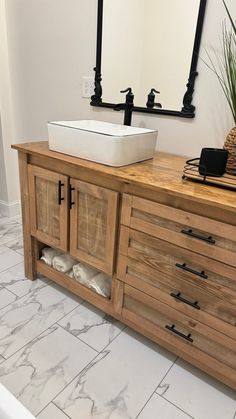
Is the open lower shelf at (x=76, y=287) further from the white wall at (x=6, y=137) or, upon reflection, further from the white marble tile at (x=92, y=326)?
the white wall at (x=6, y=137)

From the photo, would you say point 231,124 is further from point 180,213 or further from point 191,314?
point 191,314

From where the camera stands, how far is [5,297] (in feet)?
4.98

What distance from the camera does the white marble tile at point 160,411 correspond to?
3.31 ft

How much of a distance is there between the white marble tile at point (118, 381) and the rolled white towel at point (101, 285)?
21 centimetres

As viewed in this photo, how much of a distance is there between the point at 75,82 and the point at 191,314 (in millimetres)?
1447

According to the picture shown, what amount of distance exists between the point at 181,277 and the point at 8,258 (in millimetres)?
1305

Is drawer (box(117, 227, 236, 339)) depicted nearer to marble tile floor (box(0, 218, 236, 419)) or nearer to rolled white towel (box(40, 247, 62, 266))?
marble tile floor (box(0, 218, 236, 419))

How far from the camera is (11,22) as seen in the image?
6.14 feet

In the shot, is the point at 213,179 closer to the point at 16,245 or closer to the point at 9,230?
the point at 16,245

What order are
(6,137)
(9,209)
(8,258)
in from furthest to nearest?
(9,209), (6,137), (8,258)

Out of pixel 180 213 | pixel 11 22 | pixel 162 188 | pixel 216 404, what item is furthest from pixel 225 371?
pixel 11 22

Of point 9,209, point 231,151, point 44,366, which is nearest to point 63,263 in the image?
point 44,366

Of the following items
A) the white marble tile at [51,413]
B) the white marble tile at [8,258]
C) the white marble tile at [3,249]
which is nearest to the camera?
the white marble tile at [51,413]

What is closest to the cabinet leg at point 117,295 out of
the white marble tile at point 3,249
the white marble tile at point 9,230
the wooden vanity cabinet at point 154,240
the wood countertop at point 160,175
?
the wooden vanity cabinet at point 154,240
